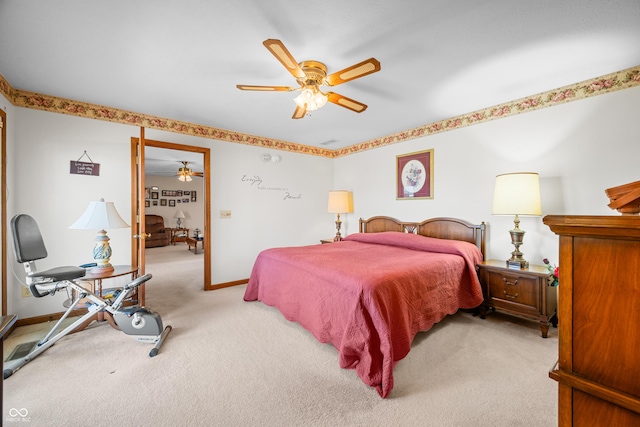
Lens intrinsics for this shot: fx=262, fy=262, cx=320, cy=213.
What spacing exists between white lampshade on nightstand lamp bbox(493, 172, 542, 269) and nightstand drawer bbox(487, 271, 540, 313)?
0.15 m

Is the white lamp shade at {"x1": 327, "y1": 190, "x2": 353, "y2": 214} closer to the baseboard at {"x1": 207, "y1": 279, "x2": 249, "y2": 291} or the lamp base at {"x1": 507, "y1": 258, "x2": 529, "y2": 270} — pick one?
the baseboard at {"x1": 207, "y1": 279, "x2": 249, "y2": 291}

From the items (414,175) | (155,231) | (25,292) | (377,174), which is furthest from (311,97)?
(155,231)

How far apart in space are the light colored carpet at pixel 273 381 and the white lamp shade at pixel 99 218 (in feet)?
3.33

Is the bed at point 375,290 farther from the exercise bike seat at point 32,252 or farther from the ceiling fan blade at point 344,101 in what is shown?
the exercise bike seat at point 32,252

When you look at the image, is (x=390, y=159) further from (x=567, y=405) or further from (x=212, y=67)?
(x=567, y=405)

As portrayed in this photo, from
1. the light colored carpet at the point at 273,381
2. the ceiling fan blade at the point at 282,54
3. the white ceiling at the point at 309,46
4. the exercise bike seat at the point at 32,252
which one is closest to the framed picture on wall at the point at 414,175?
the white ceiling at the point at 309,46

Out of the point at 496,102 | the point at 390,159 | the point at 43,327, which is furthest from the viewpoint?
the point at 390,159

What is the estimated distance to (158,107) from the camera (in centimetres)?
310

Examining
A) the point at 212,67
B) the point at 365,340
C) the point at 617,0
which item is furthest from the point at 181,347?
the point at 617,0

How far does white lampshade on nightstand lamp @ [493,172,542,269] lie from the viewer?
2535 millimetres

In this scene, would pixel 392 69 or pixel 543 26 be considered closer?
pixel 543 26

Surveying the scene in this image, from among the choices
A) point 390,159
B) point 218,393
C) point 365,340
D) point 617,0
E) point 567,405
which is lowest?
point 218,393

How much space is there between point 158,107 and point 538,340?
460 centimetres

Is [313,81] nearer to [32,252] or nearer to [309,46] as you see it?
[309,46]
